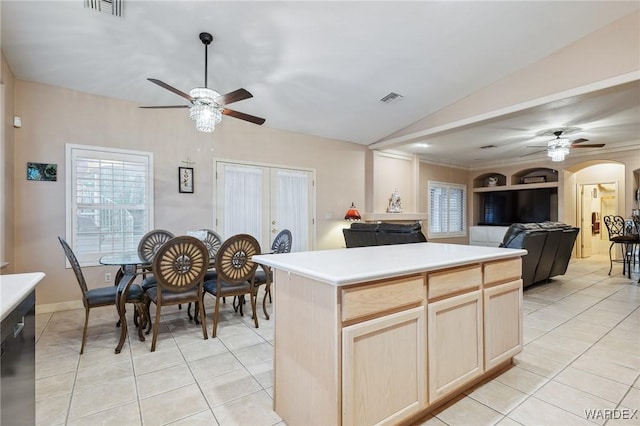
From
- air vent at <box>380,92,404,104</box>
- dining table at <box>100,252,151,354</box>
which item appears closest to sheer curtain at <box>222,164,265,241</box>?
dining table at <box>100,252,151,354</box>

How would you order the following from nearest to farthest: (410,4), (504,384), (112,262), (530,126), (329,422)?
(329,422)
(504,384)
(112,262)
(410,4)
(530,126)

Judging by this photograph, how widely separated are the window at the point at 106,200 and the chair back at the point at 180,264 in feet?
6.42

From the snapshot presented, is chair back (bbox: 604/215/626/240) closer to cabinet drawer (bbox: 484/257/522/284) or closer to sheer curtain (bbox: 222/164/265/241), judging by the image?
cabinet drawer (bbox: 484/257/522/284)

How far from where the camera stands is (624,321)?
3.30m

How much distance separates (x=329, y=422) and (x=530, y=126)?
20.8 feet

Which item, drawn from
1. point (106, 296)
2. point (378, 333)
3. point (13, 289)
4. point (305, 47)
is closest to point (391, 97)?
point (305, 47)

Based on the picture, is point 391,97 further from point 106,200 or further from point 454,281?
point 106,200

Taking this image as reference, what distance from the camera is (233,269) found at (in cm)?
312

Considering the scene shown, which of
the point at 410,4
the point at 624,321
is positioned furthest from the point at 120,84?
the point at 624,321

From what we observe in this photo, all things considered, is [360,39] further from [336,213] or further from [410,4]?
[336,213]

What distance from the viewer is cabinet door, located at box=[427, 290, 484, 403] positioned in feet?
5.64

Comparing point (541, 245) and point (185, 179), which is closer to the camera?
point (541, 245)

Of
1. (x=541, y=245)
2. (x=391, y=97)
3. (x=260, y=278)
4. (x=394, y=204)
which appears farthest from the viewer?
(x=394, y=204)

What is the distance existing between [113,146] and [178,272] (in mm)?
2533
